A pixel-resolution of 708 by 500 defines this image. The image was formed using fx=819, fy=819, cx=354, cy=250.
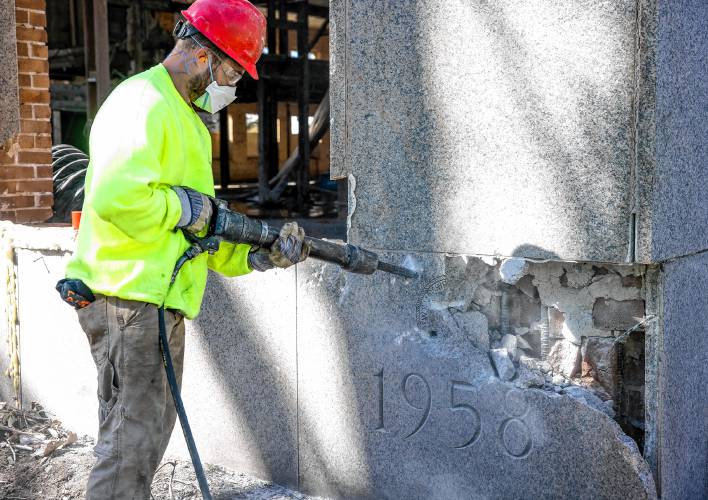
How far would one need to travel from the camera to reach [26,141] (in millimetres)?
5352

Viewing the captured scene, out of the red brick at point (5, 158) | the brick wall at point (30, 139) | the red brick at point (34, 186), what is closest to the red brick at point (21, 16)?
the brick wall at point (30, 139)

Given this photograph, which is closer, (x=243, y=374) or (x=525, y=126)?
(x=525, y=126)

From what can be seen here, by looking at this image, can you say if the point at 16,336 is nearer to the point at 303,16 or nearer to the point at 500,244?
the point at 500,244

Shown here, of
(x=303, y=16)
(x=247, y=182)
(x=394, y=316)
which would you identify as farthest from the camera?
(x=247, y=182)

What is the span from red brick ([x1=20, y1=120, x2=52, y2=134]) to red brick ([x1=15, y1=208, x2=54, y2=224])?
1.68ft

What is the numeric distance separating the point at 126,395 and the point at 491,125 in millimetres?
1708

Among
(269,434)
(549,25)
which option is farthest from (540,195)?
(269,434)

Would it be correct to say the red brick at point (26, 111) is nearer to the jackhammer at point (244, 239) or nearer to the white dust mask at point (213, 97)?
the white dust mask at point (213, 97)

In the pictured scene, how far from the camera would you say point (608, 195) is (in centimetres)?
301

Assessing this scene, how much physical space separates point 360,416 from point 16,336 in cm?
254

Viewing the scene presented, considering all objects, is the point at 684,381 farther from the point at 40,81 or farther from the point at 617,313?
the point at 40,81

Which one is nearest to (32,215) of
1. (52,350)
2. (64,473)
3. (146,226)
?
(52,350)

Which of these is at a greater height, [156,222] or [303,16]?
[303,16]

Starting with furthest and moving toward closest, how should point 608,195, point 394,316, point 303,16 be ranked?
1. point 303,16
2. point 394,316
3. point 608,195
